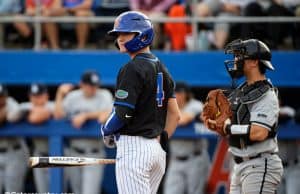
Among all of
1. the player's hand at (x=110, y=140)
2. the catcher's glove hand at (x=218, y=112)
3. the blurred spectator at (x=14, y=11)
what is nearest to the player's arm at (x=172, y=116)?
the catcher's glove hand at (x=218, y=112)

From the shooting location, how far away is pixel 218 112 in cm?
760

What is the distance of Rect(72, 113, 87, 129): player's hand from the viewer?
38.8ft

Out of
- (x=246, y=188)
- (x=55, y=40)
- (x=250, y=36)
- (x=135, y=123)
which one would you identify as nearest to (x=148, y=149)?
(x=135, y=123)

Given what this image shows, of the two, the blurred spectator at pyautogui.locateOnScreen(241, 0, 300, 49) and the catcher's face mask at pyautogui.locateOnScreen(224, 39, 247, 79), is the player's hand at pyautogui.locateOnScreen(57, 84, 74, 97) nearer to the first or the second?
the blurred spectator at pyautogui.locateOnScreen(241, 0, 300, 49)

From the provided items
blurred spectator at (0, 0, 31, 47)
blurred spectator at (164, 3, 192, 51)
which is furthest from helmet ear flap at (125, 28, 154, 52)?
blurred spectator at (0, 0, 31, 47)

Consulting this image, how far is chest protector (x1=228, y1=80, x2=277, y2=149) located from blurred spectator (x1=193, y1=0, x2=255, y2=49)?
4424 mm

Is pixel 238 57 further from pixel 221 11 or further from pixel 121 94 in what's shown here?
pixel 221 11

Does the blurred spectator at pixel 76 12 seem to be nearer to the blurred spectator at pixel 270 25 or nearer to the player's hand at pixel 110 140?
the blurred spectator at pixel 270 25

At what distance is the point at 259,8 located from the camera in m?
11.9

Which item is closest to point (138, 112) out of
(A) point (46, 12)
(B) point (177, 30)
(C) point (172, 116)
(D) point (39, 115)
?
(C) point (172, 116)

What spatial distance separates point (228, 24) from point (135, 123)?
17.2 feet

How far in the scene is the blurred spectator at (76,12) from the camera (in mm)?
12422

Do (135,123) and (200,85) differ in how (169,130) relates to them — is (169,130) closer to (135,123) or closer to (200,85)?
(135,123)

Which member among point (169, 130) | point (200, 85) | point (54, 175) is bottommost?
point (54, 175)
